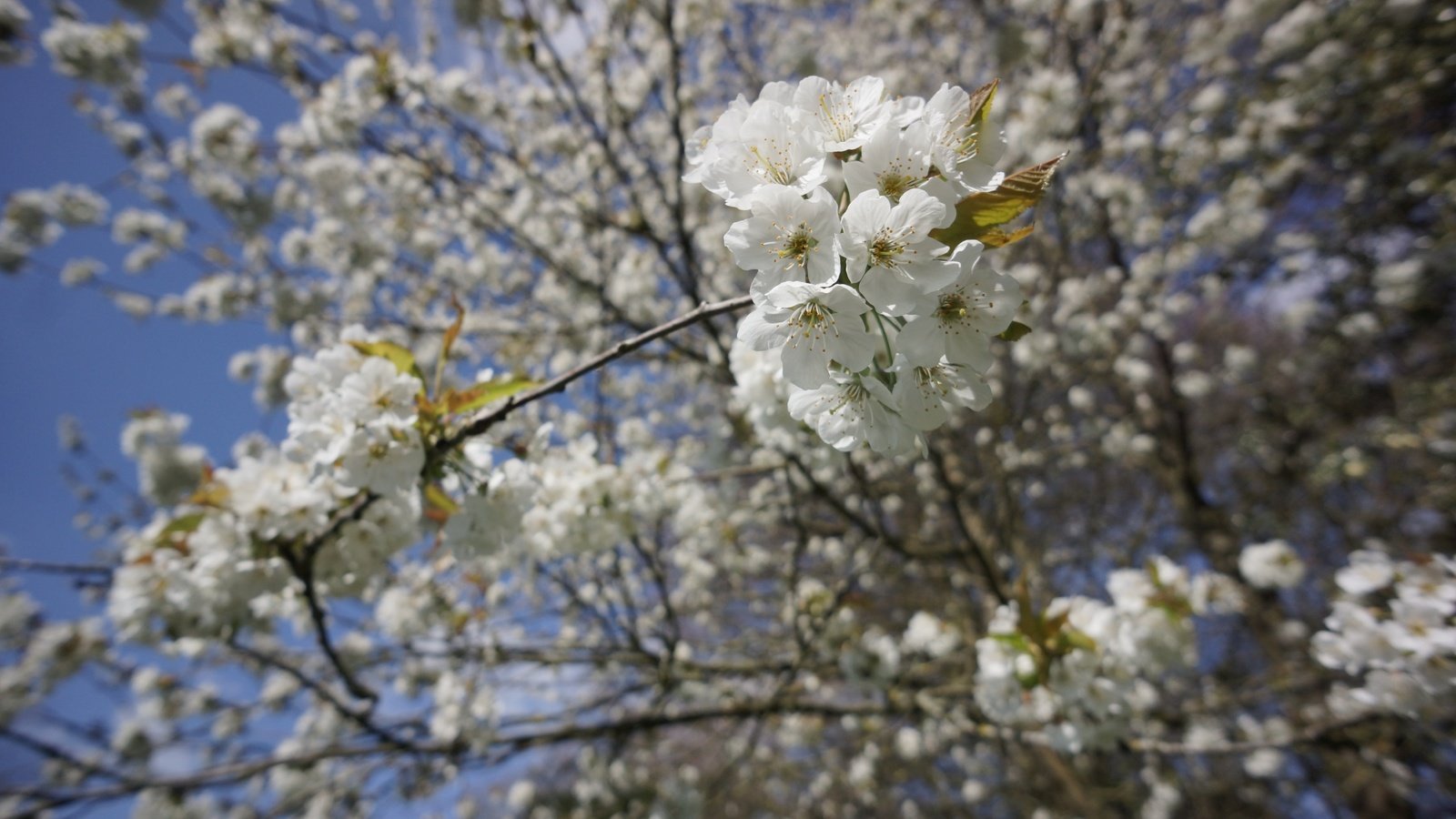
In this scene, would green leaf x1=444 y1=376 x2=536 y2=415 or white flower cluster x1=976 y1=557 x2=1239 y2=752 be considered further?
white flower cluster x1=976 y1=557 x2=1239 y2=752

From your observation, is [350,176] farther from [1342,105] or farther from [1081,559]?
[1342,105]

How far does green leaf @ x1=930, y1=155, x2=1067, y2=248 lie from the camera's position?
0.89 metres

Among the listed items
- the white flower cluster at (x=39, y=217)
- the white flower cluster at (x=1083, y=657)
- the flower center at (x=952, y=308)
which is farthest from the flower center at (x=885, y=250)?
the white flower cluster at (x=39, y=217)

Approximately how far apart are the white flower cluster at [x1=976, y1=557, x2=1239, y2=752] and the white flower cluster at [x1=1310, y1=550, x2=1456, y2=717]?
1.37 ft

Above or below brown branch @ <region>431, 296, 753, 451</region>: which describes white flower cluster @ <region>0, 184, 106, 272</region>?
above

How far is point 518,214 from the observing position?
4.89m

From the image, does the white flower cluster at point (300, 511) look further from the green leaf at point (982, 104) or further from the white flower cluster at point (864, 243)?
the green leaf at point (982, 104)

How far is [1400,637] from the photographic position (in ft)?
5.56

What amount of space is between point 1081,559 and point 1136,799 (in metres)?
2.67

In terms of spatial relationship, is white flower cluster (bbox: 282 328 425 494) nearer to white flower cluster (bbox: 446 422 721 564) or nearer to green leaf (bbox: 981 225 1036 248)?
white flower cluster (bbox: 446 422 721 564)

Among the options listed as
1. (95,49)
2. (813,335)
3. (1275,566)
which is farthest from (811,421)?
(95,49)

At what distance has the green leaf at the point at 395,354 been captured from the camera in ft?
4.48

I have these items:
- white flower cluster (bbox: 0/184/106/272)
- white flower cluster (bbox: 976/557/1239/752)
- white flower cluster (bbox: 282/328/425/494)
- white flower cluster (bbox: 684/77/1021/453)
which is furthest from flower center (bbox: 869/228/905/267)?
white flower cluster (bbox: 0/184/106/272)

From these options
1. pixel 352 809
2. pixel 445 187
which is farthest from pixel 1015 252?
pixel 352 809
